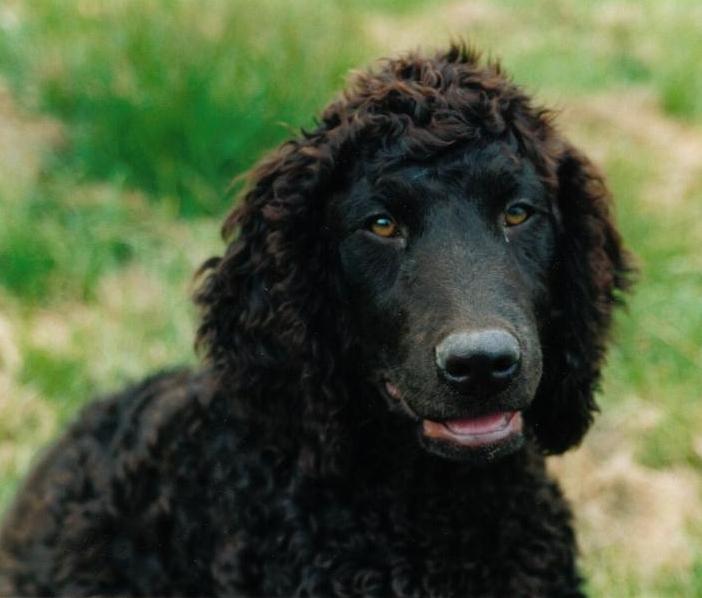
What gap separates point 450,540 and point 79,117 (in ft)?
12.9

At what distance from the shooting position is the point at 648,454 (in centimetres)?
455

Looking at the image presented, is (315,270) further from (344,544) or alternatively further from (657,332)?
(657,332)

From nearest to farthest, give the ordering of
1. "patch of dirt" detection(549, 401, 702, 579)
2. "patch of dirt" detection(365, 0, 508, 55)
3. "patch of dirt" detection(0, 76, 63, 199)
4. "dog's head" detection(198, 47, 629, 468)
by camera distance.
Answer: "dog's head" detection(198, 47, 629, 468) → "patch of dirt" detection(549, 401, 702, 579) → "patch of dirt" detection(0, 76, 63, 199) → "patch of dirt" detection(365, 0, 508, 55)

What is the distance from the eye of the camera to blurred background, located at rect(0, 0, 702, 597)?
4566 millimetres

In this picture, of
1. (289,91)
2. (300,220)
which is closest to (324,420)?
(300,220)

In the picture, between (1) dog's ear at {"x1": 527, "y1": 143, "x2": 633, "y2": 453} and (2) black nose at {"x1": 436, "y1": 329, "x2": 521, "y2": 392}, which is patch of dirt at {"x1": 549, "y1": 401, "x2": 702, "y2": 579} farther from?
(2) black nose at {"x1": 436, "y1": 329, "x2": 521, "y2": 392}

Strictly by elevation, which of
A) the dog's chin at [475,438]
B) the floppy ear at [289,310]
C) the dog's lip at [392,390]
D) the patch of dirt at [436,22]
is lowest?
the dog's chin at [475,438]

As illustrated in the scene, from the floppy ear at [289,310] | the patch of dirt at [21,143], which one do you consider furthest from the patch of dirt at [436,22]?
the floppy ear at [289,310]

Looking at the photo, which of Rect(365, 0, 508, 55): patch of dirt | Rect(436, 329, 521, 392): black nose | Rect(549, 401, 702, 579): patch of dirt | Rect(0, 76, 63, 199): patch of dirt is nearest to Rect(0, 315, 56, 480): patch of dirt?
Rect(0, 76, 63, 199): patch of dirt

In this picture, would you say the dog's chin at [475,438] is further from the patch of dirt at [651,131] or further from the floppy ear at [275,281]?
the patch of dirt at [651,131]

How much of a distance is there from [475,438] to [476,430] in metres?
0.03

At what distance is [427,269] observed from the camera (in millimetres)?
2842

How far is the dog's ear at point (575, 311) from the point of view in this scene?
3.19m

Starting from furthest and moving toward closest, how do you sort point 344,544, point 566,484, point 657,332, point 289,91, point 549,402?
point 289,91, point 657,332, point 566,484, point 549,402, point 344,544
